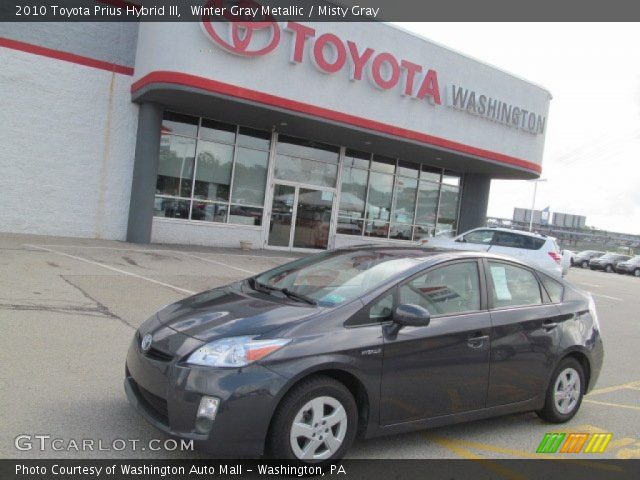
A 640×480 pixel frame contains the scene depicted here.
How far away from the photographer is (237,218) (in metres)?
16.9

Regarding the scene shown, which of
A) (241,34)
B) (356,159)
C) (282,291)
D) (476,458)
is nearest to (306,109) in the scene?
(241,34)

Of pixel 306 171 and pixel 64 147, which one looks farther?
pixel 306 171

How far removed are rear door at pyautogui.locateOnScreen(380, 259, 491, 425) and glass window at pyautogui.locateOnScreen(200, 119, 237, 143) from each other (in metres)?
12.6

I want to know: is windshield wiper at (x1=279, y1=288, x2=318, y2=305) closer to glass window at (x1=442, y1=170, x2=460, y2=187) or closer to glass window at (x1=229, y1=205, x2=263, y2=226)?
glass window at (x1=229, y1=205, x2=263, y2=226)

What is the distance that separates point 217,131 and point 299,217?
3794 mm

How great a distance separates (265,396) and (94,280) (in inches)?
263

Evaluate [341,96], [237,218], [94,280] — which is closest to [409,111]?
[341,96]

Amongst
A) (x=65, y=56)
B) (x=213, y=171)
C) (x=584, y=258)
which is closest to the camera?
(x=65, y=56)

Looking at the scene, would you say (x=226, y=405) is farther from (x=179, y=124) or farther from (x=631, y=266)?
(x=631, y=266)

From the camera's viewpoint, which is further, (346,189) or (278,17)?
(346,189)

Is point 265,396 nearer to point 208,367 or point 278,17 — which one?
point 208,367

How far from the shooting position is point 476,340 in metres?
4.43

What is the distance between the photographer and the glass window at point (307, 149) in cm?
1761
